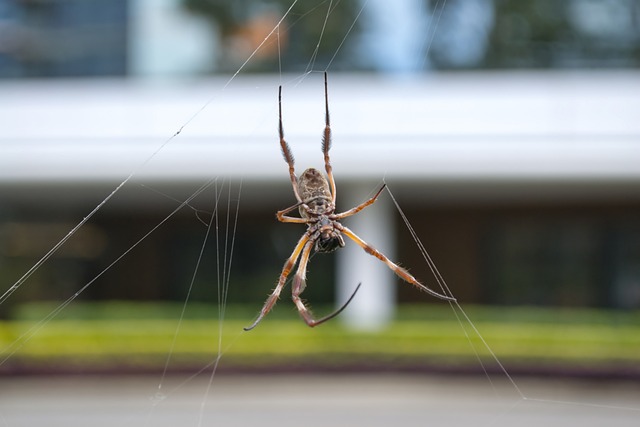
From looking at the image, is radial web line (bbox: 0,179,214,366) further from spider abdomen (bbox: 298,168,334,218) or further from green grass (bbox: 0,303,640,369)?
spider abdomen (bbox: 298,168,334,218)

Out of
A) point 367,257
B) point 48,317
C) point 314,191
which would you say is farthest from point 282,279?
point 367,257

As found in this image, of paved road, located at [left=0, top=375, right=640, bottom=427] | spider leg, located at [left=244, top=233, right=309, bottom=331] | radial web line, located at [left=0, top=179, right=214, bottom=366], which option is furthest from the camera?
paved road, located at [left=0, top=375, right=640, bottom=427]

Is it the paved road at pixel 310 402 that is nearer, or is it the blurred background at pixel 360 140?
the paved road at pixel 310 402

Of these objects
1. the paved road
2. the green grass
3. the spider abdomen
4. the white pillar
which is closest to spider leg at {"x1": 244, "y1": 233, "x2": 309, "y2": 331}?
the spider abdomen

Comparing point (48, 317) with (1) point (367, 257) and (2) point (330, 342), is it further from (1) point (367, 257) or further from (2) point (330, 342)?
(1) point (367, 257)

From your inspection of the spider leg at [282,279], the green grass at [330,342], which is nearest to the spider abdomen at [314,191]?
the spider leg at [282,279]

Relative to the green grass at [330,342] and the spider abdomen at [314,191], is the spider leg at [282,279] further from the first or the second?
the green grass at [330,342]
